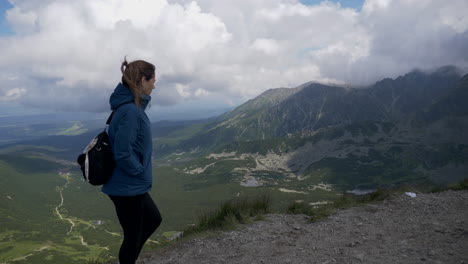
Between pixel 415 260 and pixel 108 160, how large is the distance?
6108 millimetres

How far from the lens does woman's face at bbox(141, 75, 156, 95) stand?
5.23 meters

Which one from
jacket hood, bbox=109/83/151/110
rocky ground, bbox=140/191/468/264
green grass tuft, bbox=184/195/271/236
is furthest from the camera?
green grass tuft, bbox=184/195/271/236

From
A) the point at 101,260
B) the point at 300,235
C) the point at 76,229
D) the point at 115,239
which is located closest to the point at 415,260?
the point at 300,235

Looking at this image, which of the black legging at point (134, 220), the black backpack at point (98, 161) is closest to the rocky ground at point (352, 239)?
the black legging at point (134, 220)

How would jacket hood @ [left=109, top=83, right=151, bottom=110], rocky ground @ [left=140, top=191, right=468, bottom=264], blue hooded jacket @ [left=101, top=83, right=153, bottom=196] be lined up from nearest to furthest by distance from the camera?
blue hooded jacket @ [left=101, top=83, right=153, bottom=196], jacket hood @ [left=109, top=83, right=151, bottom=110], rocky ground @ [left=140, top=191, right=468, bottom=264]

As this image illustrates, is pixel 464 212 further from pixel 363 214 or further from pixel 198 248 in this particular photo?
pixel 198 248

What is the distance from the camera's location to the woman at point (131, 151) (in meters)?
4.77

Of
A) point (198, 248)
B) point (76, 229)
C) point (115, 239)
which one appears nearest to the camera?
point (198, 248)

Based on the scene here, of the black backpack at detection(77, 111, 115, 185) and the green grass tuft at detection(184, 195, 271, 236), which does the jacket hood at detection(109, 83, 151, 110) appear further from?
the green grass tuft at detection(184, 195, 271, 236)

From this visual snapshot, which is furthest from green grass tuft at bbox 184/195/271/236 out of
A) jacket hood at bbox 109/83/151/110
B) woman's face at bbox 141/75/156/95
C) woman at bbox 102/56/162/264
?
jacket hood at bbox 109/83/151/110

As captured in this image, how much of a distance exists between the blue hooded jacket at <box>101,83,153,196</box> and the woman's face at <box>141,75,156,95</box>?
0.50 feet

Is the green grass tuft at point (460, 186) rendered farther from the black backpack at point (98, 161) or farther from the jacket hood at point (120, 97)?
the black backpack at point (98, 161)

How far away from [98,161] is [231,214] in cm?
615

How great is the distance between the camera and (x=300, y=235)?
27.7 feet
